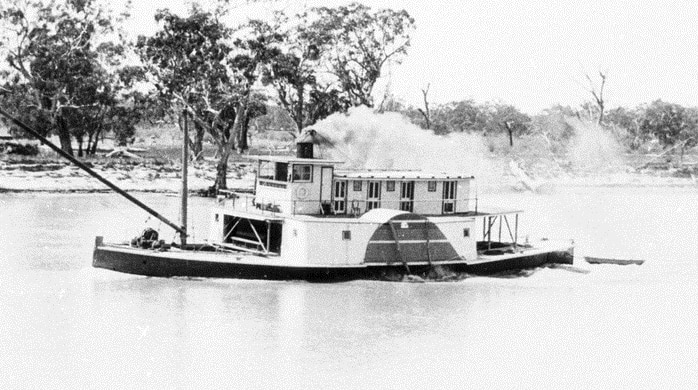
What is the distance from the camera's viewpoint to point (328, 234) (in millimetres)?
28891

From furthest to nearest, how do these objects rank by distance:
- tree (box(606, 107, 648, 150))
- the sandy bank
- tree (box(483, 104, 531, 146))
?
tree (box(483, 104, 531, 146)) < tree (box(606, 107, 648, 150)) < the sandy bank

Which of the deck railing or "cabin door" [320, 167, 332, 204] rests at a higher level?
"cabin door" [320, 167, 332, 204]

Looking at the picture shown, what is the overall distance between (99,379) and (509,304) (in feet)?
44.1

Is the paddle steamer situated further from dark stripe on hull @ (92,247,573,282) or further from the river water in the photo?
the river water

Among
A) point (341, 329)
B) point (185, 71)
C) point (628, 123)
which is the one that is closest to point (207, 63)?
point (185, 71)

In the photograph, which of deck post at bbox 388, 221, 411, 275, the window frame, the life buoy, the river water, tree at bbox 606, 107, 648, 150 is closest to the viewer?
the river water

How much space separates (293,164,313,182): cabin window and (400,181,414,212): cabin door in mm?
3694

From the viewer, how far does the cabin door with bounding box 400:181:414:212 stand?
32219mm

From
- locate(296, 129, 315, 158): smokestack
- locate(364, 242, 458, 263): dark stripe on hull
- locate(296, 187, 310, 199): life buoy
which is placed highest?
locate(296, 129, 315, 158): smokestack

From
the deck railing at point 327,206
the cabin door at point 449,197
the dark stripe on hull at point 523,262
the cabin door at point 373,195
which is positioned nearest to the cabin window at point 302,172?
the deck railing at point 327,206

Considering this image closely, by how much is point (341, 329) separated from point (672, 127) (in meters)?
74.2

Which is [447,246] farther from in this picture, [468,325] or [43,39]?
[43,39]

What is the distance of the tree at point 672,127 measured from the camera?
88.8 metres

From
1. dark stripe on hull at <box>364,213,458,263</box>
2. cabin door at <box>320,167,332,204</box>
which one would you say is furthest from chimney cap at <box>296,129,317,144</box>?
dark stripe on hull at <box>364,213,458,263</box>
